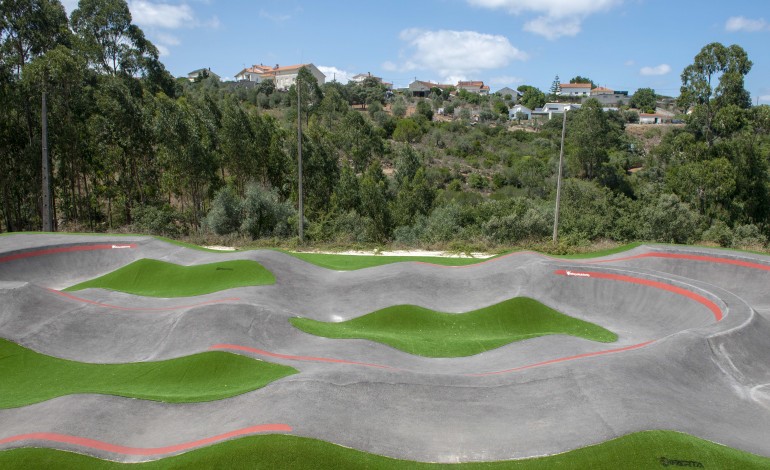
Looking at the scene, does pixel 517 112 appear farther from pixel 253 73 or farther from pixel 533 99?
pixel 253 73

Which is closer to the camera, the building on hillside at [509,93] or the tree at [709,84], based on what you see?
the tree at [709,84]

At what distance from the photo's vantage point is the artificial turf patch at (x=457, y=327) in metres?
14.7

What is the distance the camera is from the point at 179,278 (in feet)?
65.5

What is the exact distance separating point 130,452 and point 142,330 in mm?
7354

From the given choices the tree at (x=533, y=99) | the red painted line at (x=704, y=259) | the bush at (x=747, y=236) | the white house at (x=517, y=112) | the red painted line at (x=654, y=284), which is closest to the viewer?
the red painted line at (x=654, y=284)

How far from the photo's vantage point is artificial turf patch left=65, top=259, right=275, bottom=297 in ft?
62.1

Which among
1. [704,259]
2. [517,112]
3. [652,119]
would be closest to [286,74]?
[517,112]

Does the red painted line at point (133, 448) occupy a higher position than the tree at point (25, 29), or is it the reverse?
the tree at point (25, 29)

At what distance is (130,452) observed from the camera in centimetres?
854

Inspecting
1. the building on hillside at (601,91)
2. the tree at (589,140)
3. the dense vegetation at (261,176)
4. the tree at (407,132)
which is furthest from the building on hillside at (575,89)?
the dense vegetation at (261,176)

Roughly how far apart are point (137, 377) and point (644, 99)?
152257 millimetres

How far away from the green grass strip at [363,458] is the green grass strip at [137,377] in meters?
2.44

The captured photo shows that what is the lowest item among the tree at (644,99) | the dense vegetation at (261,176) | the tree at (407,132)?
the dense vegetation at (261,176)

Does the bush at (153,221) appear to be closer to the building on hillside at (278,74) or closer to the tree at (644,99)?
the building on hillside at (278,74)
